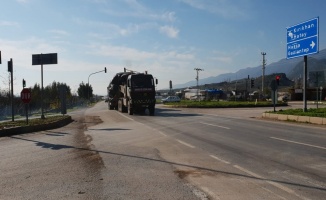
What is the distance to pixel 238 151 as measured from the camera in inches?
431

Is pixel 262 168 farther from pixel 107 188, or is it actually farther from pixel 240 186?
pixel 107 188

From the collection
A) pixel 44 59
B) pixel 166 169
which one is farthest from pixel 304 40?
pixel 166 169

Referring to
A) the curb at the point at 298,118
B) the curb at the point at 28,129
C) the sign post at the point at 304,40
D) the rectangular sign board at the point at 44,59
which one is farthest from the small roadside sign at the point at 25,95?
the sign post at the point at 304,40

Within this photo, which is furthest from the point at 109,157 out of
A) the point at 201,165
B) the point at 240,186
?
the point at 240,186

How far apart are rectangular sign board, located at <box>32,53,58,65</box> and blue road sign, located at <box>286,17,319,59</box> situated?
16.0 meters

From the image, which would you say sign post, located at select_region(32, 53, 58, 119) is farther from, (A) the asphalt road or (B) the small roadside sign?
(A) the asphalt road

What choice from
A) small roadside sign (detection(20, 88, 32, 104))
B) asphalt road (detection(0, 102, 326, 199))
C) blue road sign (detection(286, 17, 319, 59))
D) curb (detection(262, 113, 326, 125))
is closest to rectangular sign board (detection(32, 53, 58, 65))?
small roadside sign (detection(20, 88, 32, 104))

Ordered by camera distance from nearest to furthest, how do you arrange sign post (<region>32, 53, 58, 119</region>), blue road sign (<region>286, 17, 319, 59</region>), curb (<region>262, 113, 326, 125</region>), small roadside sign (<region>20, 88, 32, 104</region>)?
small roadside sign (<region>20, 88, 32, 104</region>)
curb (<region>262, 113, 326, 125</region>)
blue road sign (<region>286, 17, 319, 59</region>)
sign post (<region>32, 53, 58, 119</region>)

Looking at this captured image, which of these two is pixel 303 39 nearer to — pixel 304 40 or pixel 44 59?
pixel 304 40

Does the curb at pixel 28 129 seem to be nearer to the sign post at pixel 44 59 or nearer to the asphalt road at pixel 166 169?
the asphalt road at pixel 166 169

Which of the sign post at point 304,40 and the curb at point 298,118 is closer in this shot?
the curb at point 298,118

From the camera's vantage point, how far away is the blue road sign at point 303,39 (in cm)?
2458

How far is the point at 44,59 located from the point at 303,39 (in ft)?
56.2

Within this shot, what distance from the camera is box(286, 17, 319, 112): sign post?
24578 millimetres
